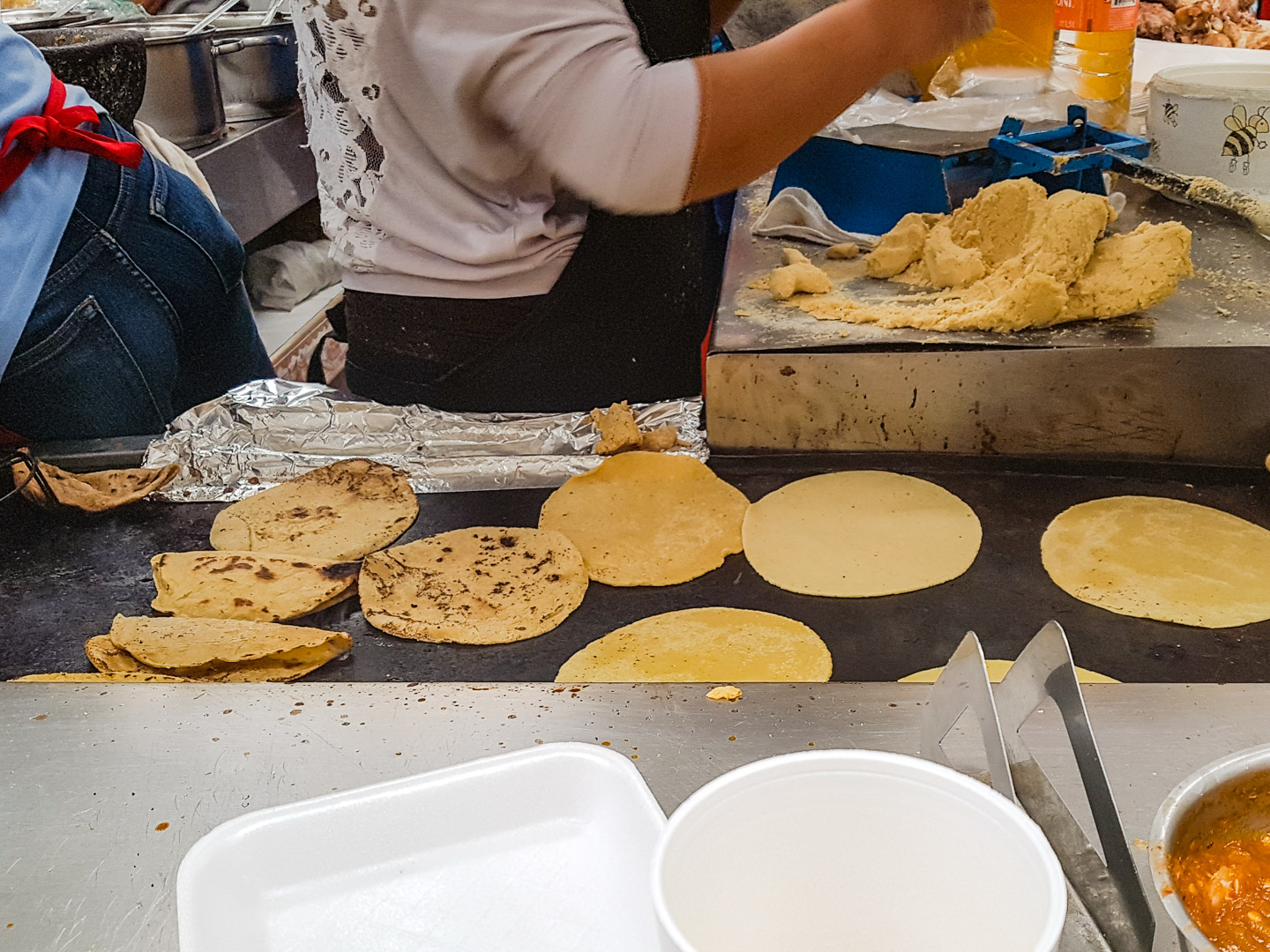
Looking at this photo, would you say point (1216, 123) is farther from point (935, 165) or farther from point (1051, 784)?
point (1051, 784)

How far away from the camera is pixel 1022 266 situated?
167cm

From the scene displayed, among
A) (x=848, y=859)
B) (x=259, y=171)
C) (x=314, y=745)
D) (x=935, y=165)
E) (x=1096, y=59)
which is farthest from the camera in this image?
(x=259, y=171)

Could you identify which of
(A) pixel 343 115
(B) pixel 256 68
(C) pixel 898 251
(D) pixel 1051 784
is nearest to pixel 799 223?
(C) pixel 898 251

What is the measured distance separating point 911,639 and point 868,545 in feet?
0.75

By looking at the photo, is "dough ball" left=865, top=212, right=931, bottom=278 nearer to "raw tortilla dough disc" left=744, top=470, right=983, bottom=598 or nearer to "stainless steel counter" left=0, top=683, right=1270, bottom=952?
"raw tortilla dough disc" left=744, top=470, right=983, bottom=598

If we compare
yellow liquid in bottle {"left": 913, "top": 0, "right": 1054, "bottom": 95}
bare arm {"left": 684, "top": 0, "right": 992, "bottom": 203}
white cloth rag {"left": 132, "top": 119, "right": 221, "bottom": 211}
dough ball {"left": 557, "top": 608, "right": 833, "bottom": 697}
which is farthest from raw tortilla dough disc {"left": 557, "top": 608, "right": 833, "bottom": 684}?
Result: yellow liquid in bottle {"left": 913, "top": 0, "right": 1054, "bottom": 95}

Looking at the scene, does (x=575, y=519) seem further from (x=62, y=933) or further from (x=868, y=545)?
(x=62, y=933)

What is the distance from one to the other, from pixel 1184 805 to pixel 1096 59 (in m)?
2.66

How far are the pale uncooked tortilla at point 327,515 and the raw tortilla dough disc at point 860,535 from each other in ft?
1.98

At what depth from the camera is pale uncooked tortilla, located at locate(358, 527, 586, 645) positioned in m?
1.36

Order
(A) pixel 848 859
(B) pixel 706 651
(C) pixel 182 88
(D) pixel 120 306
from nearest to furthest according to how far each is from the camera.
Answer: (A) pixel 848 859 → (B) pixel 706 651 → (D) pixel 120 306 → (C) pixel 182 88

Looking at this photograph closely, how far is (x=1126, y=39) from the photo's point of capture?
2619mm

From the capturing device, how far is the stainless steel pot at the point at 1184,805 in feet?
1.54

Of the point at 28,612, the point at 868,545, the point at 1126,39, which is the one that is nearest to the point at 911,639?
the point at 868,545
